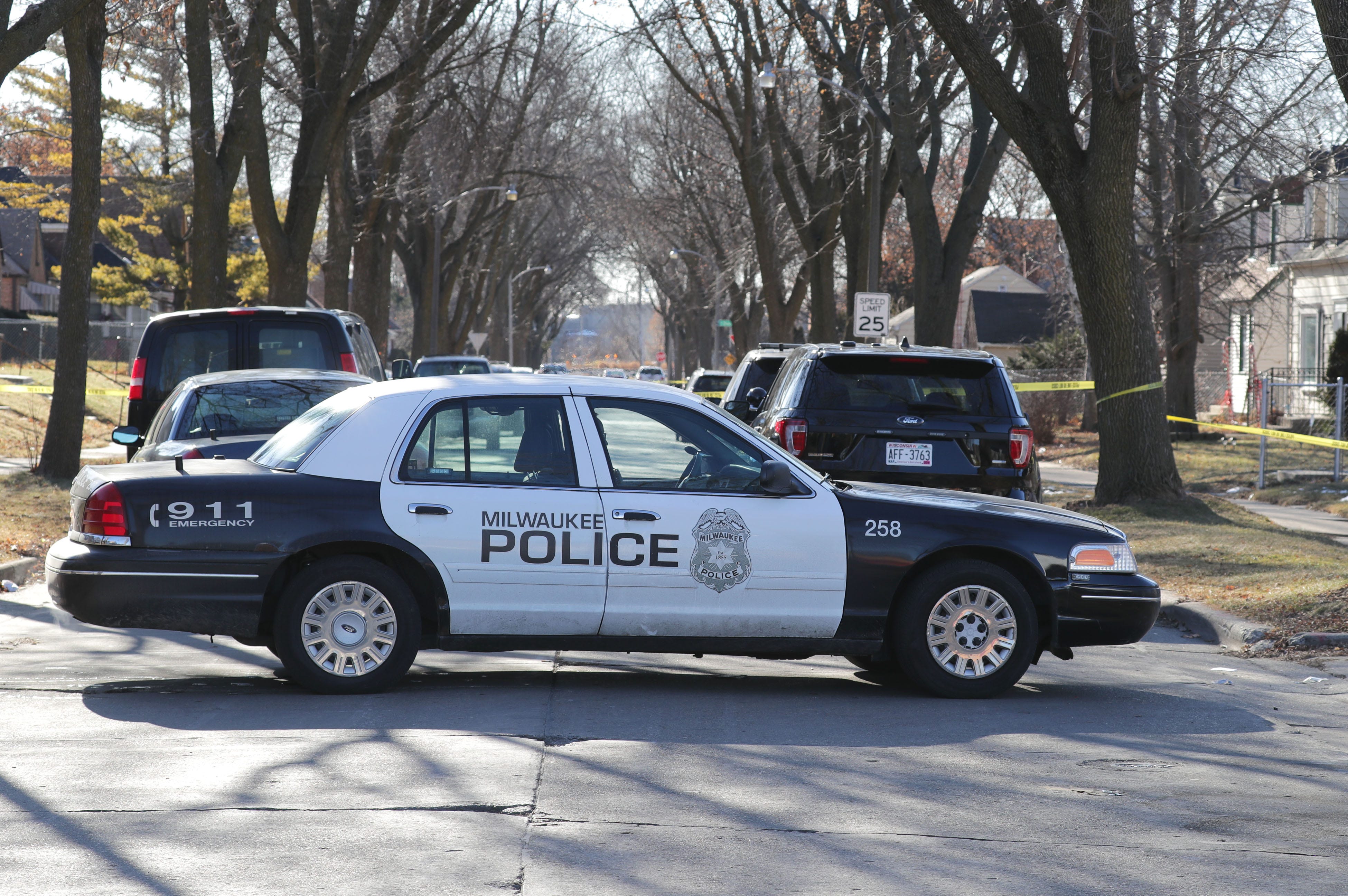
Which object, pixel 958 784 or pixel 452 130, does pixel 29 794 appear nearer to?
pixel 958 784

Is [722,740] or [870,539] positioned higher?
[870,539]

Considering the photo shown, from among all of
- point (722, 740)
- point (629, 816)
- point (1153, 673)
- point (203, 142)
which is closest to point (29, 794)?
point (629, 816)

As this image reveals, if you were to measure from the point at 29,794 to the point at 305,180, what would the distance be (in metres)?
17.1

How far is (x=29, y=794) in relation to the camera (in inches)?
211

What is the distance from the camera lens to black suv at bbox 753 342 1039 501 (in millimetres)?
10344

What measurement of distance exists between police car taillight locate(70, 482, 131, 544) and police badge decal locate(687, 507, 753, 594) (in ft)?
9.19

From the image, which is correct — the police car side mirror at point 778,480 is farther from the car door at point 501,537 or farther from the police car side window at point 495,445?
the police car side window at point 495,445

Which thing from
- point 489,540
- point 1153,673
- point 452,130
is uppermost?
point 452,130

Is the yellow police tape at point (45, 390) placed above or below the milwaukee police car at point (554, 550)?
above

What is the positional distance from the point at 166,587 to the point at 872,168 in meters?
21.0

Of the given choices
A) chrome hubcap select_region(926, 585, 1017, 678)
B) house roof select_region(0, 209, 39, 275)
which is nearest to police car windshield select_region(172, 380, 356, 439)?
chrome hubcap select_region(926, 585, 1017, 678)

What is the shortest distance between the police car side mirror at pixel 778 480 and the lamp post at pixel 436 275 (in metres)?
32.2

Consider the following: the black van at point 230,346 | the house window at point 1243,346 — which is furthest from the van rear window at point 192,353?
the house window at point 1243,346

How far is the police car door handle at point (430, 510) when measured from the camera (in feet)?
23.5
